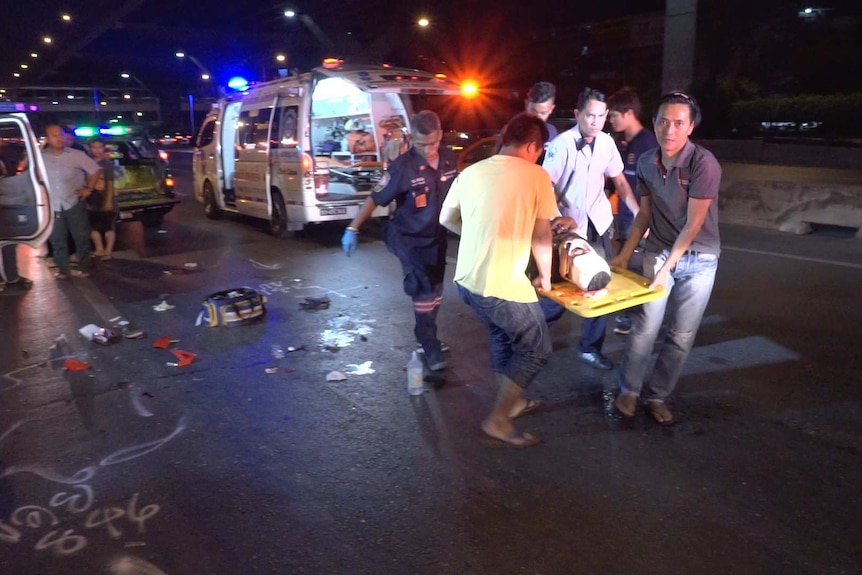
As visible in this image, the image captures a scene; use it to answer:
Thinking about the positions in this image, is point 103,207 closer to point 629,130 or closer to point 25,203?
point 25,203

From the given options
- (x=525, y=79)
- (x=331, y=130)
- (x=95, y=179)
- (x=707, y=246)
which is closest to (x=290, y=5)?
(x=525, y=79)

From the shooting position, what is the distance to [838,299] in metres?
7.08

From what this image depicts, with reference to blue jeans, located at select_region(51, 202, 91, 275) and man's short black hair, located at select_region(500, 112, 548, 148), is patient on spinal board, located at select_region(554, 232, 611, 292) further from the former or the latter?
blue jeans, located at select_region(51, 202, 91, 275)

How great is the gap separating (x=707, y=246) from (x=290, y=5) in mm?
36896

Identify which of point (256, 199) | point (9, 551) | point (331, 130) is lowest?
point (9, 551)

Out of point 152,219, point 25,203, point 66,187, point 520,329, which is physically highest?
point 66,187

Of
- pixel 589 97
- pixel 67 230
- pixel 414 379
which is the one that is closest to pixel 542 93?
pixel 589 97

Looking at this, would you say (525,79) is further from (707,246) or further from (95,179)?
(707,246)

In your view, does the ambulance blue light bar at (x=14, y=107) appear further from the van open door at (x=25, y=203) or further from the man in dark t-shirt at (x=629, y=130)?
the man in dark t-shirt at (x=629, y=130)

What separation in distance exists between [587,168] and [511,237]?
149 cm

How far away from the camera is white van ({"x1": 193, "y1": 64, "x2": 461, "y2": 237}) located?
10445mm

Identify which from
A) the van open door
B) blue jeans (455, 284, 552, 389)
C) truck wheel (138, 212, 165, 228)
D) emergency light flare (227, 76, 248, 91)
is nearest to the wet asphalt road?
blue jeans (455, 284, 552, 389)

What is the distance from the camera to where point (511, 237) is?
3.85 metres

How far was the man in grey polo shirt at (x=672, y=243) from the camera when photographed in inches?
156
